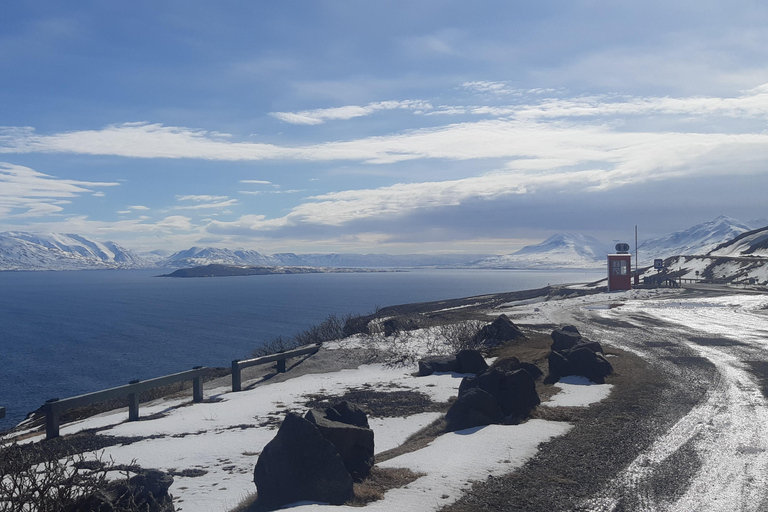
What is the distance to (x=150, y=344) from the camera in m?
57.8

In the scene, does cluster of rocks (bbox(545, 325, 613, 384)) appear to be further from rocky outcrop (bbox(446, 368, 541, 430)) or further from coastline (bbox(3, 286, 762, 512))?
rocky outcrop (bbox(446, 368, 541, 430))

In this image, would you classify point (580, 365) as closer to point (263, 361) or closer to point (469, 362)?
point (469, 362)

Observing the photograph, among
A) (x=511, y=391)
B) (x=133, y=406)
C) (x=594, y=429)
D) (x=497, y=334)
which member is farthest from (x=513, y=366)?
(x=497, y=334)

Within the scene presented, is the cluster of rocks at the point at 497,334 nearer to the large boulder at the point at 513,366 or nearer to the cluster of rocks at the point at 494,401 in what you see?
the large boulder at the point at 513,366

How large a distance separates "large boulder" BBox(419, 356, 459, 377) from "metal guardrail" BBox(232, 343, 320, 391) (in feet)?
16.6

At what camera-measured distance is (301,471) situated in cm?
691

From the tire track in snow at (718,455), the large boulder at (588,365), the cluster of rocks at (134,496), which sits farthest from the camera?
the large boulder at (588,365)

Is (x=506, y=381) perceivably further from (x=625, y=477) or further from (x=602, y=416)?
(x=625, y=477)

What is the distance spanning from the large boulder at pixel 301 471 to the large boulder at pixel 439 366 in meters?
9.76

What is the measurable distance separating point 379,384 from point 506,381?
546 centimetres

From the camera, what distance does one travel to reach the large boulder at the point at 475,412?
1024 centimetres

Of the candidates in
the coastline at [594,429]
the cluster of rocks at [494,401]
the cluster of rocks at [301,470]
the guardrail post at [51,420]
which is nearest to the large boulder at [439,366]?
the coastline at [594,429]

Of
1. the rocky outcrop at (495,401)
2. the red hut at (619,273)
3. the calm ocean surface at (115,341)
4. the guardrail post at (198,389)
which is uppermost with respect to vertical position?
the red hut at (619,273)

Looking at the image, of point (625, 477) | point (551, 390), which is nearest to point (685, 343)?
point (551, 390)
